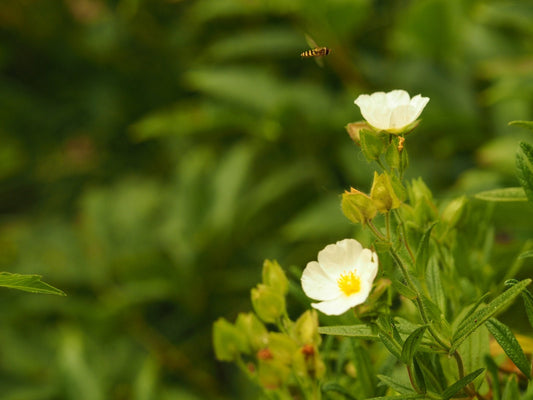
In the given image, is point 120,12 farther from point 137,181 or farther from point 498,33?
point 498,33

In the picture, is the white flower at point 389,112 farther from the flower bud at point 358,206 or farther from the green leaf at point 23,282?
the green leaf at point 23,282

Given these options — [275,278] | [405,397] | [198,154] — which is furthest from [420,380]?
[198,154]

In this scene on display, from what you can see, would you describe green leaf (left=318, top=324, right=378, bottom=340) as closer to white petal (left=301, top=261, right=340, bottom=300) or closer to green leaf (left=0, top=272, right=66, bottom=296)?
white petal (left=301, top=261, right=340, bottom=300)

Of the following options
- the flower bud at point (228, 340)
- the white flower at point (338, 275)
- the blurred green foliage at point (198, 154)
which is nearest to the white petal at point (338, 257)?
the white flower at point (338, 275)

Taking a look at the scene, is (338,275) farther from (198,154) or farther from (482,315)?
(198,154)

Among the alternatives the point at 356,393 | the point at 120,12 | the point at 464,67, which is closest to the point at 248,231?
the point at 464,67

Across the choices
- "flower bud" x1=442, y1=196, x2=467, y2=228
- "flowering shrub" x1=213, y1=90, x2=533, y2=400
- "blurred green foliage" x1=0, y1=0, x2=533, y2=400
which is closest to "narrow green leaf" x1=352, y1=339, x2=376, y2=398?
"flowering shrub" x1=213, y1=90, x2=533, y2=400
